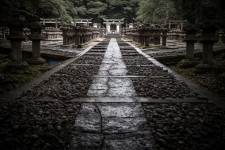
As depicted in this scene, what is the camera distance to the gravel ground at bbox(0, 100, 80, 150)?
8.95 feet

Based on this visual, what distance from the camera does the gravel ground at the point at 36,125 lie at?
2729 mm

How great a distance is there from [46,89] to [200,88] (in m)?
3.04

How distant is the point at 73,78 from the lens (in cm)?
638

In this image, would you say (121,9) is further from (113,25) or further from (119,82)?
(119,82)

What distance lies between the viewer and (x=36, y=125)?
3.25m

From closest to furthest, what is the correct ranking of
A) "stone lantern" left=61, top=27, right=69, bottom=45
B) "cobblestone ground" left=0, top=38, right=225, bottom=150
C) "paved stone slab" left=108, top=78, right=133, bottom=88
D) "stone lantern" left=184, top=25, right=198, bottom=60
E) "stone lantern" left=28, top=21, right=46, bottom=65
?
1. "cobblestone ground" left=0, top=38, right=225, bottom=150
2. "paved stone slab" left=108, top=78, right=133, bottom=88
3. "stone lantern" left=184, top=25, right=198, bottom=60
4. "stone lantern" left=28, top=21, right=46, bottom=65
5. "stone lantern" left=61, top=27, right=69, bottom=45

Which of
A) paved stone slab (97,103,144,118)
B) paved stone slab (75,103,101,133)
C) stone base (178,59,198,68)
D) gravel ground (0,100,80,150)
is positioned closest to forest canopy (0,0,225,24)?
stone base (178,59,198,68)

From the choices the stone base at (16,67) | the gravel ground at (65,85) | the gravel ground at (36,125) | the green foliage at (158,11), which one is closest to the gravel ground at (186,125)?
the gravel ground at (36,125)

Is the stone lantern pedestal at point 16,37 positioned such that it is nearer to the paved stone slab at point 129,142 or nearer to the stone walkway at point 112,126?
the stone walkway at point 112,126

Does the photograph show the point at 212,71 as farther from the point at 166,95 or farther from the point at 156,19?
the point at 156,19

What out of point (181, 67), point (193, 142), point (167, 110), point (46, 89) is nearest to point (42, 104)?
point (46, 89)

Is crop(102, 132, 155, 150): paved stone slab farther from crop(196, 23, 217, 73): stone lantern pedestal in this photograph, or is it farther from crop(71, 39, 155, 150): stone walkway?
crop(196, 23, 217, 73): stone lantern pedestal

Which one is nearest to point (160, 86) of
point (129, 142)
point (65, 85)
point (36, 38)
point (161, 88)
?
point (161, 88)

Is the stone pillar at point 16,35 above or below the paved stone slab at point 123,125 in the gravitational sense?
above
